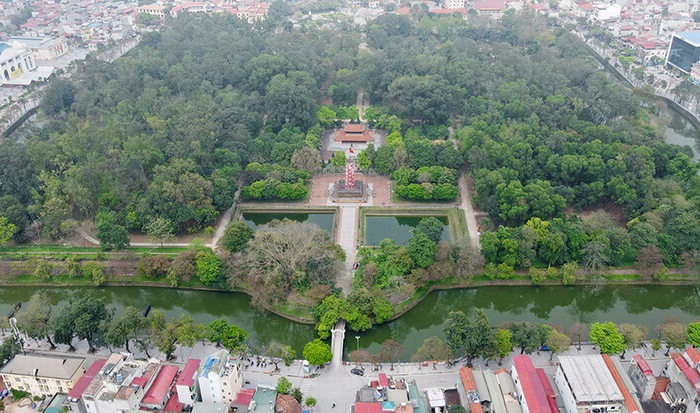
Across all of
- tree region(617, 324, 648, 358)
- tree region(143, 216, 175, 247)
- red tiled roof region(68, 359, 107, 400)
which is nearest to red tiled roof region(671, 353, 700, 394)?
tree region(617, 324, 648, 358)

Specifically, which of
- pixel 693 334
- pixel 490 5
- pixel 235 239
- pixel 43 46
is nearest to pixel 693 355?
pixel 693 334

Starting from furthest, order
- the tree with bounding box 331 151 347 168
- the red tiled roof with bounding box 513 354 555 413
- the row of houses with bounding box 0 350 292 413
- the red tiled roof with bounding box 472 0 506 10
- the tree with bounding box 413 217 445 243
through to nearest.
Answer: the red tiled roof with bounding box 472 0 506 10 → the tree with bounding box 331 151 347 168 → the tree with bounding box 413 217 445 243 → the row of houses with bounding box 0 350 292 413 → the red tiled roof with bounding box 513 354 555 413

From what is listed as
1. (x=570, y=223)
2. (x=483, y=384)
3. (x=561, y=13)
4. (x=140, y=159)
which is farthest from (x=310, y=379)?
(x=561, y=13)

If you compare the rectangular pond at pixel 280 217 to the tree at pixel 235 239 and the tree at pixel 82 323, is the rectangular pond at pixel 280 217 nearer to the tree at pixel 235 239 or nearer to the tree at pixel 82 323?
the tree at pixel 235 239

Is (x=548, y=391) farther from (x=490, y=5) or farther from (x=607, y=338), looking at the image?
(x=490, y=5)

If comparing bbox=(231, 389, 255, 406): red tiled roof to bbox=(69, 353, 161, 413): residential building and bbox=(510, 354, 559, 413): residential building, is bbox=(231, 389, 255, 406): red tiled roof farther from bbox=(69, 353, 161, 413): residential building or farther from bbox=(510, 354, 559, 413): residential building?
bbox=(510, 354, 559, 413): residential building

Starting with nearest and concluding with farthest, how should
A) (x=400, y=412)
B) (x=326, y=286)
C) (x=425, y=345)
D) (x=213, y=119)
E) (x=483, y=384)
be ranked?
1. (x=400, y=412)
2. (x=483, y=384)
3. (x=425, y=345)
4. (x=326, y=286)
5. (x=213, y=119)

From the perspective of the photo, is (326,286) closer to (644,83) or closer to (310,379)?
(310,379)
